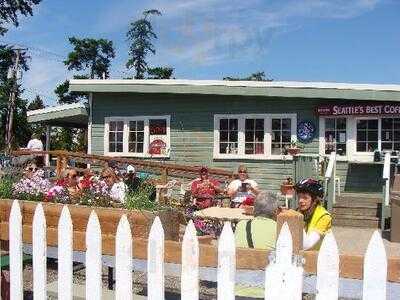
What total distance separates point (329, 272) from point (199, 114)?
12.4 meters

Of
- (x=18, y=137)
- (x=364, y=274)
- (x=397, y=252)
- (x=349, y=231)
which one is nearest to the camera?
(x=364, y=274)

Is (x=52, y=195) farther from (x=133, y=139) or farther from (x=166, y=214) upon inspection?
(x=133, y=139)

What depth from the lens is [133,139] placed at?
49.9 feet

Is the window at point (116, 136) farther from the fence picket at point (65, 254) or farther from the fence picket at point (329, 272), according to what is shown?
the fence picket at point (329, 272)

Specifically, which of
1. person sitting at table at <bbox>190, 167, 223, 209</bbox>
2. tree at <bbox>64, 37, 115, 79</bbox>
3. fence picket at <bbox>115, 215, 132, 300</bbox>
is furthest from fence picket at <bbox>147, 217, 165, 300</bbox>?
tree at <bbox>64, 37, 115, 79</bbox>

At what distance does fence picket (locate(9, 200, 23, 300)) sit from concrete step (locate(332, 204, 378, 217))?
29.4 feet

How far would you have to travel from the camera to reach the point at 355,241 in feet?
30.6

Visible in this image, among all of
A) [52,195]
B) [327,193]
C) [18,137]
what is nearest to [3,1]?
[18,137]

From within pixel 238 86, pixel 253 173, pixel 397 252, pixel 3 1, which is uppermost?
pixel 3 1

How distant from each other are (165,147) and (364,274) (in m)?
12.9

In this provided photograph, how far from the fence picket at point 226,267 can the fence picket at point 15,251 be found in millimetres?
1275

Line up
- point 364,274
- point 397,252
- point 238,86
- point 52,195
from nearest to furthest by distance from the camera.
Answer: point 364,274 → point 52,195 → point 397,252 → point 238,86

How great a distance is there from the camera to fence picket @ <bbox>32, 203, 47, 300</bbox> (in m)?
3.01

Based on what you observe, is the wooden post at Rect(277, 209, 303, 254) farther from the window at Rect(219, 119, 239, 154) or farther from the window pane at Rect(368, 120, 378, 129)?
the window at Rect(219, 119, 239, 154)
